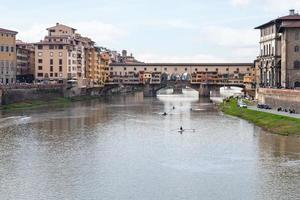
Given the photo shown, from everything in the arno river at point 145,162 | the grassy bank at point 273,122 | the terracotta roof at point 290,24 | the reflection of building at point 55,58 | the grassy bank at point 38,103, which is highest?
the terracotta roof at point 290,24

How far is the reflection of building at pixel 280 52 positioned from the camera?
73938mm

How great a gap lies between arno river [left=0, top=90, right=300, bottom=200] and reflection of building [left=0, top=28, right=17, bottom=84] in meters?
41.4

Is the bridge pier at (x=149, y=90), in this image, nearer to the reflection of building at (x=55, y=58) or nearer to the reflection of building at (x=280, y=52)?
the reflection of building at (x=55, y=58)

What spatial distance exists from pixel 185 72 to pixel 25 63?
38435 millimetres

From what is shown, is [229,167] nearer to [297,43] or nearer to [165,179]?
[165,179]

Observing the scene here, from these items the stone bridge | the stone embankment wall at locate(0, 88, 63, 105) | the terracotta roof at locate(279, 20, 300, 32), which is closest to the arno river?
the terracotta roof at locate(279, 20, 300, 32)

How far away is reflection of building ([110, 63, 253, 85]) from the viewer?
13325cm

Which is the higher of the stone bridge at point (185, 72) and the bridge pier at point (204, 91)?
the stone bridge at point (185, 72)

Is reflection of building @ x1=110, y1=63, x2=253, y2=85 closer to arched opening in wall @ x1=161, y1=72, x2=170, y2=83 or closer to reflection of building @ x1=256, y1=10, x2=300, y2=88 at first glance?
arched opening in wall @ x1=161, y1=72, x2=170, y2=83

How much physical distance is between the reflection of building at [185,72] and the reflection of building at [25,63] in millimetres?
25251

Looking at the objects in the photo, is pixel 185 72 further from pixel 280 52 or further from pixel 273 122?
pixel 273 122

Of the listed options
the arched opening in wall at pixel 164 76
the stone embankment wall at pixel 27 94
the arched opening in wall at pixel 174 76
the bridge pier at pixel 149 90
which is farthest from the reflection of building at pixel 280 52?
the arched opening in wall at pixel 164 76

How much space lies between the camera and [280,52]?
8088 centimetres

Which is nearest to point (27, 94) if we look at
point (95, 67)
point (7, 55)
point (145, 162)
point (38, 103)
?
point (38, 103)
